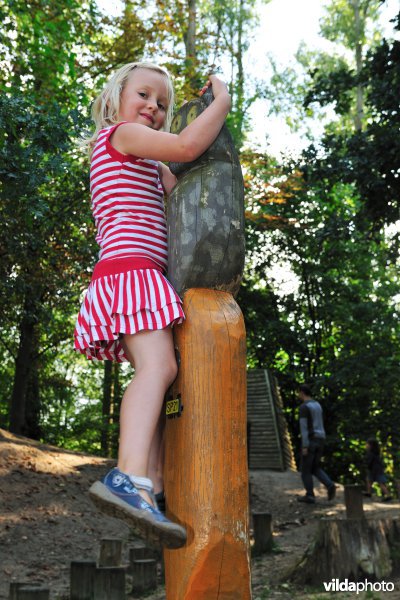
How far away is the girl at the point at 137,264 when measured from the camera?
8.80ft

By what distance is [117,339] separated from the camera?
2947 mm

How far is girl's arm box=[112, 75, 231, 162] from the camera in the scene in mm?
2912

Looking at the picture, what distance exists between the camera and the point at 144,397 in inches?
108

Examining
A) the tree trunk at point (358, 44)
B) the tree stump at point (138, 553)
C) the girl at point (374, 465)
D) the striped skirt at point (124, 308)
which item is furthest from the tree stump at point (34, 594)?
the tree trunk at point (358, 44)

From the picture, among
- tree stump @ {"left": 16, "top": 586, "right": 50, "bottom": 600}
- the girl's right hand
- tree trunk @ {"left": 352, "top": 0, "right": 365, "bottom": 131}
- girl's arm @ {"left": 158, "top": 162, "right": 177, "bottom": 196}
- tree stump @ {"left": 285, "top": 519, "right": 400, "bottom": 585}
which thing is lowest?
tree stump @ {"left": 16, "top": 586, "right": 50, "bottom": 600}

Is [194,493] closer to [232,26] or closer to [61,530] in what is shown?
[61,530]

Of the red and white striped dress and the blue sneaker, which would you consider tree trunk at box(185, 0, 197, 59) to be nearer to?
the red and white striped dress

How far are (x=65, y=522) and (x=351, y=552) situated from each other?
4.23m

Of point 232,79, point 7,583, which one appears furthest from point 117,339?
point 232,79

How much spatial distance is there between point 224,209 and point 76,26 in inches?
500

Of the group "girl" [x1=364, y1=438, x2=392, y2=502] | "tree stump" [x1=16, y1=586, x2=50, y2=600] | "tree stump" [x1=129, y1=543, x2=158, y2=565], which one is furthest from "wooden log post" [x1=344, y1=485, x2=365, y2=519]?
"girl" [x1=364, y1=438, x2=392, y2=502]

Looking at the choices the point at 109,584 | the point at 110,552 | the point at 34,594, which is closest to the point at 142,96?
the point at 34,594

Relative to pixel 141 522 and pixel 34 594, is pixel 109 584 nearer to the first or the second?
pixel 34 594

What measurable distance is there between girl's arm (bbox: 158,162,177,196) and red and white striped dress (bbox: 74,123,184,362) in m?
0.07
